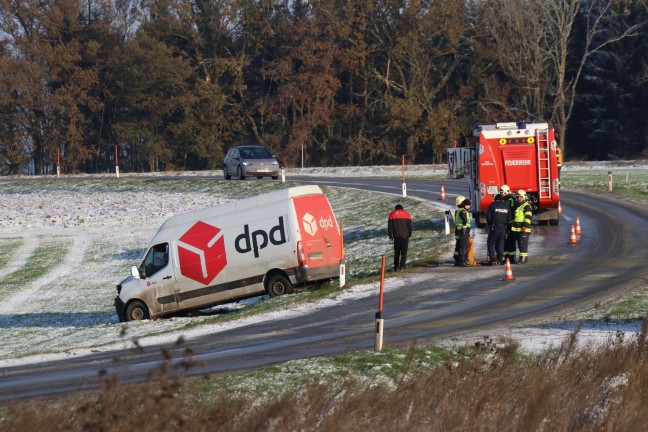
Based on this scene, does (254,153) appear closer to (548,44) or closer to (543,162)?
(543,162)

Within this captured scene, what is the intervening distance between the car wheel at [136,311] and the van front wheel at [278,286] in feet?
9.67

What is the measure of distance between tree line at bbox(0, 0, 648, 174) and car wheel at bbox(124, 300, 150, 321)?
4560 cm

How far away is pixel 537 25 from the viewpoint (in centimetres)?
6869

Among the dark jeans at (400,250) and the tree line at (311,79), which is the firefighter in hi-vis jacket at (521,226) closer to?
the dark jeans at (400,250)

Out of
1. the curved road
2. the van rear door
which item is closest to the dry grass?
the curved road

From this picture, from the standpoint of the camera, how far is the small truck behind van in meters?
22.7

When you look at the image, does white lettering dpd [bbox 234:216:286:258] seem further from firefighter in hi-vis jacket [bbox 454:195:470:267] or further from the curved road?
firefighter in hi-vis jacket [bbox 454:195:470:267]

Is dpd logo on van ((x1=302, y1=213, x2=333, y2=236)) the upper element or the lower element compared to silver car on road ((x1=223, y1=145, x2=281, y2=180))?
lower

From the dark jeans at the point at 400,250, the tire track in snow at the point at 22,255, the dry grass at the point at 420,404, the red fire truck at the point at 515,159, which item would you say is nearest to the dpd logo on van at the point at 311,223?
the dark jeans at the point at 400,250

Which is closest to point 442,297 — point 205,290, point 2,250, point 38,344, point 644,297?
point 644,297

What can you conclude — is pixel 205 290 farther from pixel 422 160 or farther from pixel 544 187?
pixel 422 160

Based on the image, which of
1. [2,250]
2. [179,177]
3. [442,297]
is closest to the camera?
[442,297]

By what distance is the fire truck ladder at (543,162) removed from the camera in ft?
95.6

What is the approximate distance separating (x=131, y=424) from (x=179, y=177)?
51.5 meters
